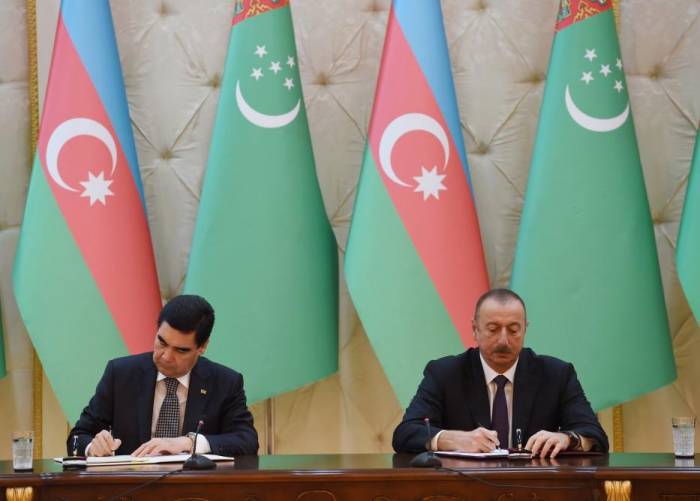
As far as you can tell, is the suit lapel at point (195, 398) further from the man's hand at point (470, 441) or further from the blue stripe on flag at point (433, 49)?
the blue stripe on flag at point (433, 49)

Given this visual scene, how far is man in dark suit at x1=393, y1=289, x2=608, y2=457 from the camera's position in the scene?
302 centimetres

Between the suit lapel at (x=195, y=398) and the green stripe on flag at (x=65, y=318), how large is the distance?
0.88 meters

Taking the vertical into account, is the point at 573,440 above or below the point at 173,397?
below

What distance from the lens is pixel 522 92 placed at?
423cm

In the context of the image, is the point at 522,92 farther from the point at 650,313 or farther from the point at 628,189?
the point at 650,313

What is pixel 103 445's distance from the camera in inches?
108

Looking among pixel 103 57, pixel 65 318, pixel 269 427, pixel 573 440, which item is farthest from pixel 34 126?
pixel 573 440

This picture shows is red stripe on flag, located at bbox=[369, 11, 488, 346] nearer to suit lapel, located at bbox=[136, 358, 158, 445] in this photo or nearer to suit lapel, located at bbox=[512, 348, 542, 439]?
suit lapel, located at bbox=[512, 348, 542, 439]

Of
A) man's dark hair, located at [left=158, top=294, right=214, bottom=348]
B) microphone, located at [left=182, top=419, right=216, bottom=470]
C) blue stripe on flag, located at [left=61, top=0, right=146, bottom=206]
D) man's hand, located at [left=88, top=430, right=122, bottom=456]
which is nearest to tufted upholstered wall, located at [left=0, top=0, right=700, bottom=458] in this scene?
blue stripe on flag, located at [left=61, top=0, right=146, bottom=206]

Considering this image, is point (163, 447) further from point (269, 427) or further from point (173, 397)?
point (269, 427)

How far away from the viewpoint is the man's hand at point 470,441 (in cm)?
272

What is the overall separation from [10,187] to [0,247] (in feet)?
0.85

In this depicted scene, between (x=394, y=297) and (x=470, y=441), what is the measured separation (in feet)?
3.73

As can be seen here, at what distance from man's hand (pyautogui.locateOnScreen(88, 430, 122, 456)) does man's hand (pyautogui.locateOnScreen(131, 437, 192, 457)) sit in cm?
6
